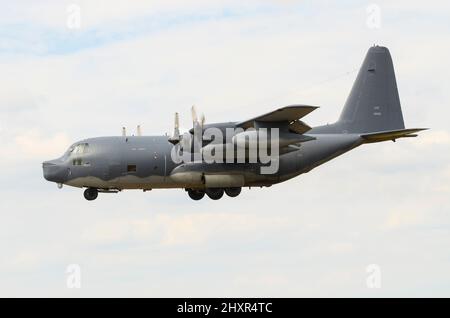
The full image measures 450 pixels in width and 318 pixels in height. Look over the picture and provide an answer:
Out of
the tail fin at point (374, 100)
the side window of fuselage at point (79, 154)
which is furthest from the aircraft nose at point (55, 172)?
the tail fin at point (374, 100)

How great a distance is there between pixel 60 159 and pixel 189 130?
486 centimetres

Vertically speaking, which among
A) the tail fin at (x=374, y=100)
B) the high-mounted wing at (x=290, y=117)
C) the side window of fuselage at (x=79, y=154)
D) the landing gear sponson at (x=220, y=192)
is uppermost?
the tail fin at (x=374, y=100)

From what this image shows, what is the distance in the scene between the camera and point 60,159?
33.2m

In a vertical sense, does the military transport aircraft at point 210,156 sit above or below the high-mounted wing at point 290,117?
below

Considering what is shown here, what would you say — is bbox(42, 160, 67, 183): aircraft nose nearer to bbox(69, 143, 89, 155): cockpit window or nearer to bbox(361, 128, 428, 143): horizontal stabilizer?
bbox(69, 143, 89, 155): cockpit window

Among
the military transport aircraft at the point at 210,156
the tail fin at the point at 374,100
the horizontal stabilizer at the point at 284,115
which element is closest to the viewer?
the horizontal stabilizer at the point at 284,115

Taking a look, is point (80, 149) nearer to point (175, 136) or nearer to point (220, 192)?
point (175, 136)

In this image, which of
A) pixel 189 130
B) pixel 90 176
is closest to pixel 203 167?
pixel 189 130

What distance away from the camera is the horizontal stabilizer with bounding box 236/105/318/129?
29.4 m

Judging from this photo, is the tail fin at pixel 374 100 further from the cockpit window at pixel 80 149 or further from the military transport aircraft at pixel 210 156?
the cockpit window at pixel 80 149

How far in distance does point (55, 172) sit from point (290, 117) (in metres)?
8.77

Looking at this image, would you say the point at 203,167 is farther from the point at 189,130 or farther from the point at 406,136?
the point at 406,136

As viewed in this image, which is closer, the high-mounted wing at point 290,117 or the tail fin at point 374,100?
the high-mounted wing at point 290,117

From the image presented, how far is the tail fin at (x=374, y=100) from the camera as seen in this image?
113ft
